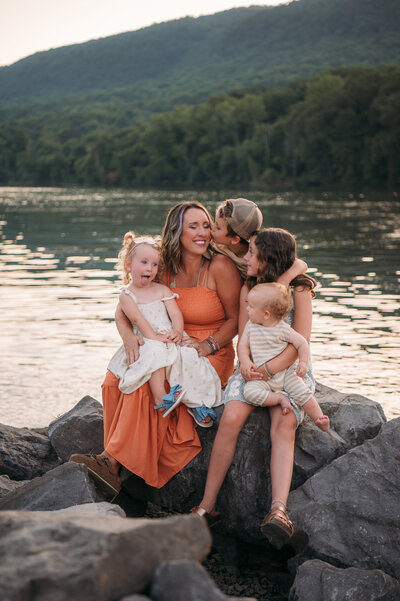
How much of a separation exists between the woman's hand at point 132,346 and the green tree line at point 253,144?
201 feet

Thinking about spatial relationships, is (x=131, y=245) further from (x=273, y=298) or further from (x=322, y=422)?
(x=322, y=422)

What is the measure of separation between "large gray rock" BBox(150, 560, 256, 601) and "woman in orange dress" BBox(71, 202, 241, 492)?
215cm

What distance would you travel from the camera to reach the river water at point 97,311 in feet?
29.6

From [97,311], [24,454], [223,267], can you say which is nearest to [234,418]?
[223,267]

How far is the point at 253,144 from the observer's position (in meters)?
82.8

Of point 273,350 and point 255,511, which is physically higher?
point 273,350

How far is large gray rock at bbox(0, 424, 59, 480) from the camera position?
578cm

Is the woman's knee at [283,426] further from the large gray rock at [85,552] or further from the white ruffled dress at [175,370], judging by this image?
the large gray rock at [85,552]

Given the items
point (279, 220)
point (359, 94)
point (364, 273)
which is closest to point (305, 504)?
point (364, 273)

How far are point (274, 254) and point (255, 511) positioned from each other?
1.65 m

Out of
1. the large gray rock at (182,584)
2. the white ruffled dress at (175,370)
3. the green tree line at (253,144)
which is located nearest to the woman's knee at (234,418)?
the white ruffled dress at (175,370)

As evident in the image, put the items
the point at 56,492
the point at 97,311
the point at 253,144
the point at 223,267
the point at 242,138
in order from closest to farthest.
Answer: the point at 56,492
the point at 223,267
the point at 97,311
the point at 253,144
the point at 242,138

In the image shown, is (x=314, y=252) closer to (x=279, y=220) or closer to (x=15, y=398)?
(x=279, y=220)

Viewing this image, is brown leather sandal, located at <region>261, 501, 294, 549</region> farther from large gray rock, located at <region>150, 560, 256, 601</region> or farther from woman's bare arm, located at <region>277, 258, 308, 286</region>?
large gray rock, located at <region>150, 560, 256, 601</region>
